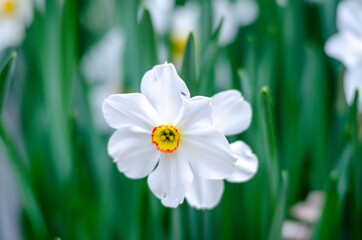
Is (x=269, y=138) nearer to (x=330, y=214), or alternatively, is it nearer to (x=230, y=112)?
(x=230, y=112)

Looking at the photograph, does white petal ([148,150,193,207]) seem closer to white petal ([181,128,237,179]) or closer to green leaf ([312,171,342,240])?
white petal ([181,128,237,179])

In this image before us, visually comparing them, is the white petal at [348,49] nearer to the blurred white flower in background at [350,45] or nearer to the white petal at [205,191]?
the blurred white flower in background at [350,45]

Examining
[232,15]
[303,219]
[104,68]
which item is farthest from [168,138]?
[104,68]

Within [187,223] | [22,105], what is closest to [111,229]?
[187,223]

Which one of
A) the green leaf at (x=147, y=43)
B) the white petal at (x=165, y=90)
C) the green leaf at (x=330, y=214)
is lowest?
the green leaf at (x=330, y=214)

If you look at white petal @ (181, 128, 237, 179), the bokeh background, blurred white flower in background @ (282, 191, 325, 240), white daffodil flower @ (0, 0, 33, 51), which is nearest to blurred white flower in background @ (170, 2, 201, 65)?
the bokeh background

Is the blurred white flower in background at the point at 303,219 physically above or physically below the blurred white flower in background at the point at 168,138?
below

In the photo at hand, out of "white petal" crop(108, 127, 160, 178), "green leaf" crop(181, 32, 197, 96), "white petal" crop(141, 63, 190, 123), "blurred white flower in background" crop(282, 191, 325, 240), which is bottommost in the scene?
"blurred white flower in background" crop(282, 191, 325, 240)

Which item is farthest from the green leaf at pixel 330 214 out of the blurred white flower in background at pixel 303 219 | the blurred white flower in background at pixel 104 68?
the blurred white flower in background at pixel 104 68
